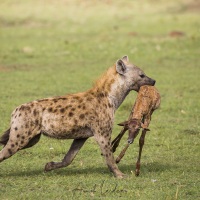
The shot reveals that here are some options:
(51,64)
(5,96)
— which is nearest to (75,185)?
(5,96)

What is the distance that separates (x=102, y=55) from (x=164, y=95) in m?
5.59

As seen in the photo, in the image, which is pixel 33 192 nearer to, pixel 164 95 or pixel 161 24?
pixel 164 95

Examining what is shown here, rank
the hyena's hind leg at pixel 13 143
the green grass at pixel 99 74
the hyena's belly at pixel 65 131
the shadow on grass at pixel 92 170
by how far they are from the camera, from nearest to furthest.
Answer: the green grass at pixel 99 74, the hyena's hind leg at pixel 13 143, the hyena's belly at pixel 65 131, the shadow on grass at pixel 92 170

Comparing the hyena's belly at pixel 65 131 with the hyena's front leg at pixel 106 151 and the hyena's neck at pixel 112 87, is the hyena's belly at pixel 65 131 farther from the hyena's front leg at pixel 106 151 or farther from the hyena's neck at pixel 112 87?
the hyena's neck at pixel 112 87

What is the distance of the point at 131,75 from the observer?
25.0 ft

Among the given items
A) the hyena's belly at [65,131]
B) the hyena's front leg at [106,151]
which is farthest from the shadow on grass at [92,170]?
the hyena's belly at [65,131]

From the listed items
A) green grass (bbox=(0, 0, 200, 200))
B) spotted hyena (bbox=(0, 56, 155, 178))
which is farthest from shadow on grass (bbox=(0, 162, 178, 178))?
spotted hyena (bbox=(0, 56, 155, 178))

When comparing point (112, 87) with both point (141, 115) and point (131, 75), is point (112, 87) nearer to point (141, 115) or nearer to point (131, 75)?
point (131, 75)

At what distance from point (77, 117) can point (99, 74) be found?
315 inches

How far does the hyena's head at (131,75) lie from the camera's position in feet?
24.7

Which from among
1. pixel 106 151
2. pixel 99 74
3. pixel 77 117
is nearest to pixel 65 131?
pixel 77 117

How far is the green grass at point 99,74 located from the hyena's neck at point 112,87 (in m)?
0.80

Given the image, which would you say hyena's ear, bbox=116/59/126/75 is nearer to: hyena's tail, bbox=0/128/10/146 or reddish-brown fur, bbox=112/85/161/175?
reddish-brown fur, bbox=112/85/161/175

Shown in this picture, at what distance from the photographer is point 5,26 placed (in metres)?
25.5
